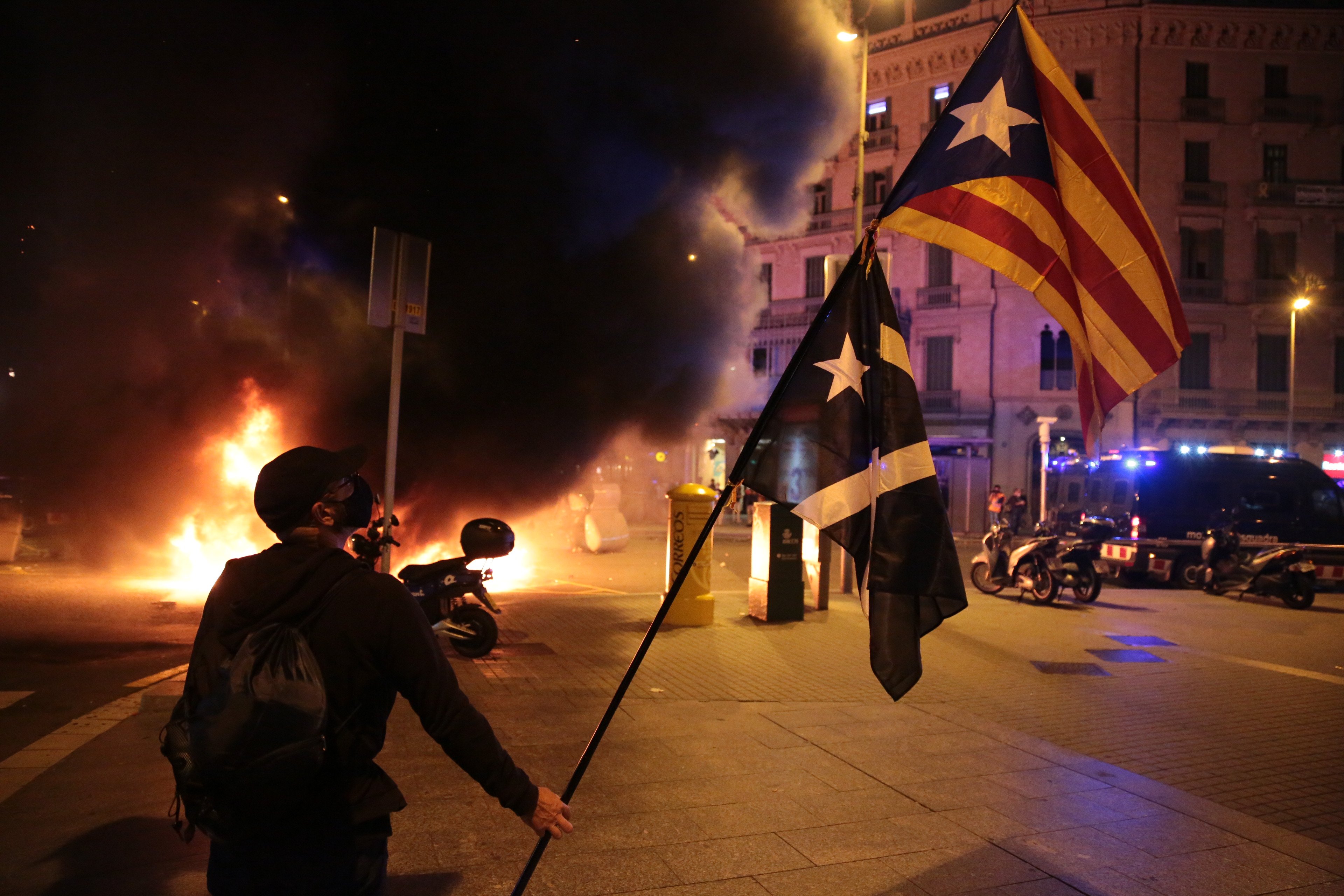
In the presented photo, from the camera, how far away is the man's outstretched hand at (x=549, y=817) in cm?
201

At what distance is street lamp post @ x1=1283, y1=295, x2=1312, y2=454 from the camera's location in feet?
79.8

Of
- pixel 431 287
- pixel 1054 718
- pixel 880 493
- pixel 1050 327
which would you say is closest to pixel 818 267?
Answer: pixel 1050 327

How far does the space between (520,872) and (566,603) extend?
673cm

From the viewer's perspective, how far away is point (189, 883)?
3.18m

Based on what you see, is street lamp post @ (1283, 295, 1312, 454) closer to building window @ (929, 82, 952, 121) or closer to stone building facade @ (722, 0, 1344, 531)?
stone building facade @ (722, 0, 1344, 531)

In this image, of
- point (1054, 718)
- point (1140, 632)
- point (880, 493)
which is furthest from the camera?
point (1140, 632)

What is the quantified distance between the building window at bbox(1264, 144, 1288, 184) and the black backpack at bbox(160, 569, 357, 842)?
3497 centimetres

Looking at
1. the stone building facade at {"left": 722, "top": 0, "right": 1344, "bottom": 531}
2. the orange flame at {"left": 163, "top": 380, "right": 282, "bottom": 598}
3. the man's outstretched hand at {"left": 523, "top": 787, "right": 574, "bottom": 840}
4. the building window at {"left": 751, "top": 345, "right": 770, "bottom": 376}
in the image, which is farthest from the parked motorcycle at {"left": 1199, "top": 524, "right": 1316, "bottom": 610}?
the building window at {"left": 751, "top": 345, "right": 770, "bottom": 376}

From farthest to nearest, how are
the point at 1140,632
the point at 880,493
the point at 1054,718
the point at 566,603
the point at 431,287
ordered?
1. the point at 431,287
2. the point at 566,603
3. the point at 1140,632
4. the point at 1054,718
5. the point at 880,493

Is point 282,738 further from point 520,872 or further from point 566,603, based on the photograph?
point 566,603

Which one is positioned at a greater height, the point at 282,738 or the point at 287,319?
the point at 287,319

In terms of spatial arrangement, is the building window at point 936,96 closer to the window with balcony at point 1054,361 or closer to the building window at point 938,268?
the building window at point 938,268

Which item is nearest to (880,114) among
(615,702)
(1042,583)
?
(1042,583)

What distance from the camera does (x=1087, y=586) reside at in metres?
11.5
